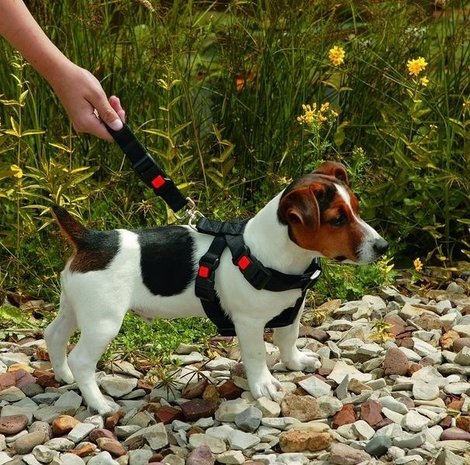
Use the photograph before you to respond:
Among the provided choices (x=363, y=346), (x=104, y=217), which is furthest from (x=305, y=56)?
(x=363, y=346)

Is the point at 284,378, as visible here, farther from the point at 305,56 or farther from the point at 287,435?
the point at 305,56

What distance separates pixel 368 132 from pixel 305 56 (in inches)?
20.7

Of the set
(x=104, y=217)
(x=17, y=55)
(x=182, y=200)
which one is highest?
(x=17, y=55)

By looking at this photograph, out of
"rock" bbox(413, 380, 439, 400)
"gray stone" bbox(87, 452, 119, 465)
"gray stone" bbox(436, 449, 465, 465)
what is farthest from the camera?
"rock" bbox(413, 380, 439, 400)

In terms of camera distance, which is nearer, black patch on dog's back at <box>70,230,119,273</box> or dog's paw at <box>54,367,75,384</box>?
black patch on dog's back at <box>70,230,119,273</box>

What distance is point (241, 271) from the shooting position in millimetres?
3885

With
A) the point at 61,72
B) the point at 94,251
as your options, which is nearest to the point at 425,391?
the point at 94,251

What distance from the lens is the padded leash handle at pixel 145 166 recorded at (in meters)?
3.87

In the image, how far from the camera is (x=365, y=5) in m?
6.03

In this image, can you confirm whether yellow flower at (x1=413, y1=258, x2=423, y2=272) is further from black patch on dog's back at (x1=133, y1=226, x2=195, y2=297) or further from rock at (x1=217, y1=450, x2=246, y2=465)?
rock at (x1=217, y1=450, x2=246, y2=465)

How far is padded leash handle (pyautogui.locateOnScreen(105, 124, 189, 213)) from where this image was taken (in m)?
3.87

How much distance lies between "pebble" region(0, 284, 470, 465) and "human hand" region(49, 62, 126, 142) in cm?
101

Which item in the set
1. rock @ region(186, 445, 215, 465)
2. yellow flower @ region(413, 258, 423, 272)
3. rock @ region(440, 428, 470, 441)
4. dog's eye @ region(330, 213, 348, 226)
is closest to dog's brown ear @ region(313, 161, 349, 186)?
dog's eye @ region(330, 213, 348, 226)

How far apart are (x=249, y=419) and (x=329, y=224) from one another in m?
0.75
